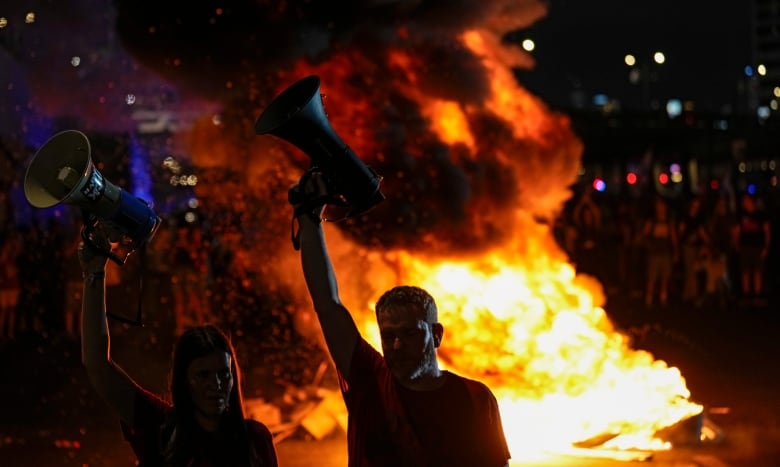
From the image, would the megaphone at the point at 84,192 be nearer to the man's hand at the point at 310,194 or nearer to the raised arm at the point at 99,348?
the raised arm at the point at 99,348

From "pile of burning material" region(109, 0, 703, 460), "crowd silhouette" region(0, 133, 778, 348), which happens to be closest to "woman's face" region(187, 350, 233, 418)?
"pile of burning material" region(109, 0, 703, 460)

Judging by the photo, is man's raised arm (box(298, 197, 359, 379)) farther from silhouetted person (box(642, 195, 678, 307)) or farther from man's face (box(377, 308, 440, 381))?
silhouetted person (box(642, 195, 678, 307))

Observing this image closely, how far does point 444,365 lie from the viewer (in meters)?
8.03

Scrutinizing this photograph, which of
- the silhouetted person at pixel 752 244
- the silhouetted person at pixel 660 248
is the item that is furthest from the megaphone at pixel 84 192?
the silhouetted person at pixel 752 244

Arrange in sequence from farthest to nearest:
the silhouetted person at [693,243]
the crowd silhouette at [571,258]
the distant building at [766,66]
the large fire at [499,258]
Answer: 1. the distant building at [766,66]
2. the silhouetted person at [693,243]
3. the crowd silhouette at [571,258]
4. the large fire at [499,258]

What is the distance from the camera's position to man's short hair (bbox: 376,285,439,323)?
296 centimetres

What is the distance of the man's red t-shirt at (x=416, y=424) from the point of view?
2881 millimetres

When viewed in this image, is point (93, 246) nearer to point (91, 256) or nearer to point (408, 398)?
point (91, 256)

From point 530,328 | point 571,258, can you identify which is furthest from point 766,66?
point 530,328

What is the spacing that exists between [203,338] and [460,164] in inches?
245

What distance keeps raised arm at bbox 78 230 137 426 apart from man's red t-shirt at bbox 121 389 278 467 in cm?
3

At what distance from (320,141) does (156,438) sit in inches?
35.6

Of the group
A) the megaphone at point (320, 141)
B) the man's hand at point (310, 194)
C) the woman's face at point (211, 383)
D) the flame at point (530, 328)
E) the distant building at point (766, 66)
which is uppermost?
the distant building at point (766, 66)

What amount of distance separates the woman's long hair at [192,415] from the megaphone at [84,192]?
384 mm
